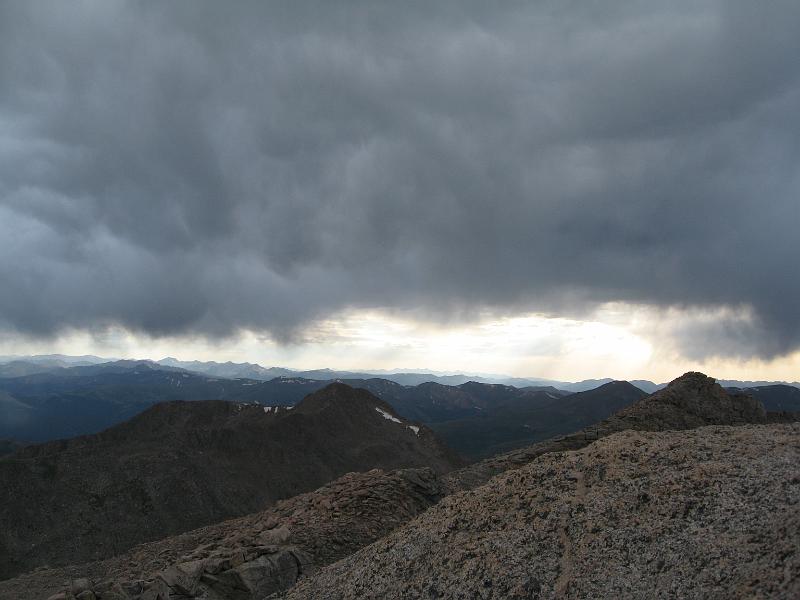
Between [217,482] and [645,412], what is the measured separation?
72.3 meters

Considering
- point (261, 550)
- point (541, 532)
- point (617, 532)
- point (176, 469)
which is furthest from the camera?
point (176, 469)

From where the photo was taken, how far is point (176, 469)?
281ft

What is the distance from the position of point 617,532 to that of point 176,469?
8645 centimetres

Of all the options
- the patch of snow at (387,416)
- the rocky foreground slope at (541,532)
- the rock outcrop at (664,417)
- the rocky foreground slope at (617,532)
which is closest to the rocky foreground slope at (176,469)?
the patch of snow at (387,416)

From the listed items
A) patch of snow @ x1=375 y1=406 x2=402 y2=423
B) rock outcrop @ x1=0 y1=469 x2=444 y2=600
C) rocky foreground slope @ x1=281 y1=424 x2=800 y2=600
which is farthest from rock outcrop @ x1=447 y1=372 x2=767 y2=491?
patch of snow @ x1=375 y1=406 x2=402 y2=423

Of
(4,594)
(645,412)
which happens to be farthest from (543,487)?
(4,594)

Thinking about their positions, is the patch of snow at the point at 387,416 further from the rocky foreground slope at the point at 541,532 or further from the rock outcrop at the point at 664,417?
the rocky foreground slope at the point at 541,532

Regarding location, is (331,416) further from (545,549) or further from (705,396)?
(545,549)

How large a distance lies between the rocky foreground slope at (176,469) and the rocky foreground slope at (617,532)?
65911 millimetres

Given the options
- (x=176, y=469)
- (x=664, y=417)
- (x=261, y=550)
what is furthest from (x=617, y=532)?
(x=176, y=469)

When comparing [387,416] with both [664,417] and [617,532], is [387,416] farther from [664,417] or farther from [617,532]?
[617,532]

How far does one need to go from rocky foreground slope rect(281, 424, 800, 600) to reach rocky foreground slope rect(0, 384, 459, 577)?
65.9m

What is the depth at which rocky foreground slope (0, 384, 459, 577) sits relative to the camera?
6894cm

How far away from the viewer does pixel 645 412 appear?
145ft
